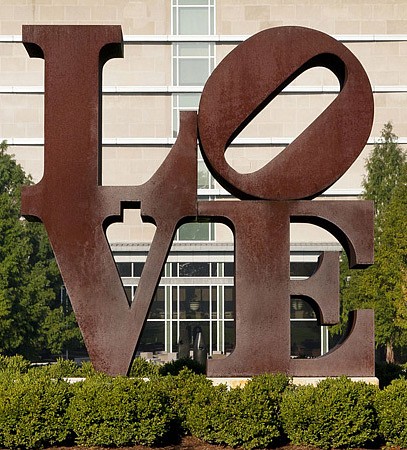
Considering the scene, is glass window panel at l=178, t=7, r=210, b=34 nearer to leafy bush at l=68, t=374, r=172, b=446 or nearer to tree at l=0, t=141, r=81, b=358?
tree at l=0, t=141, r=81, b=358

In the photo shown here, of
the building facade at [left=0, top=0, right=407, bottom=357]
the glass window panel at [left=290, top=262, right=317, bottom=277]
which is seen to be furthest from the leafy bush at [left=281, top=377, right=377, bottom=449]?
the building facade at [left=0, top=0, right=407, bottom=357]

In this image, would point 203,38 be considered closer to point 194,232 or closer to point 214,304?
point 194,232

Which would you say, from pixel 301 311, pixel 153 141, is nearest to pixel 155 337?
pixel 301 311

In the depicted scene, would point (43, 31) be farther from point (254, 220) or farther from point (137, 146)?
point (137, 146)

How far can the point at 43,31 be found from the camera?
15.7 m

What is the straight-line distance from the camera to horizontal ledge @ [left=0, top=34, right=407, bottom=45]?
143 ft

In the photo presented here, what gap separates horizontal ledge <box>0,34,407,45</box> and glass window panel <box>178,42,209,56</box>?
328 mm

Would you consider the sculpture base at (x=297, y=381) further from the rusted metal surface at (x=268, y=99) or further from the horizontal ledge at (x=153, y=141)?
the horizontal ledge at (x=153, y=141)

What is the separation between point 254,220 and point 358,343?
8.69 feet

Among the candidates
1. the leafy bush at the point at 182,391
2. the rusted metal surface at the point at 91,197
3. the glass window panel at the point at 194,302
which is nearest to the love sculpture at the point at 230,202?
the rusted metal surface at the point at 91,197

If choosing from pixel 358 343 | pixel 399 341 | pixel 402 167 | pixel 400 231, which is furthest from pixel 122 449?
pixel 402 167

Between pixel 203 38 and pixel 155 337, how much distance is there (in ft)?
47.4

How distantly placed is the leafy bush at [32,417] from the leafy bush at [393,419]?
176 inches

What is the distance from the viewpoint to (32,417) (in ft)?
42.2
